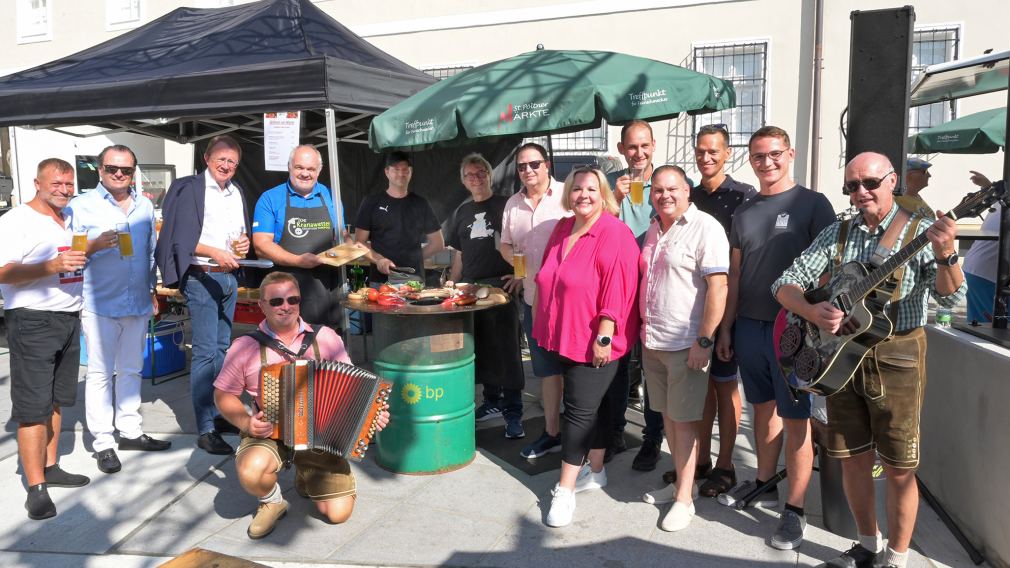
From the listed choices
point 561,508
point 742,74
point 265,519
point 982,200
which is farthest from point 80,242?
point 742,74

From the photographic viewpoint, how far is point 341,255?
4602mm

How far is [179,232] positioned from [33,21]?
1711cm

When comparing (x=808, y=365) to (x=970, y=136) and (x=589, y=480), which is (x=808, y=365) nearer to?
(x=589, y=480)

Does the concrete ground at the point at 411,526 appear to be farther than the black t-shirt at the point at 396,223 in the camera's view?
No

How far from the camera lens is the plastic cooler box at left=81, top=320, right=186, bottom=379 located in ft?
20.9

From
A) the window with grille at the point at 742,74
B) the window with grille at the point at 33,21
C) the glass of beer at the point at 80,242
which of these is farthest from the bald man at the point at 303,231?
the window with grille at the point at 33,21

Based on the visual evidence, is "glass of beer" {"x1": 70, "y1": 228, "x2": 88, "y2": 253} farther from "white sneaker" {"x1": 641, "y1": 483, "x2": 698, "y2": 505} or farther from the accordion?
"white sneaker" {"x1": 641, "y1": 483, "x2": 698, "y2": 505}

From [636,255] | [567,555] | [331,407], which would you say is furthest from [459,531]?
[636,255]

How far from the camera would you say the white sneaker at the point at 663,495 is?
3.72 metres

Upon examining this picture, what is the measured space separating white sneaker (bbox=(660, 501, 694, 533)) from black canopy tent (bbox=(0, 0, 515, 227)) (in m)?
3.20

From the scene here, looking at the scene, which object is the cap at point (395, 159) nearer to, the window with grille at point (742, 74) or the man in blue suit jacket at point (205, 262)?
the man in blue suit jacket at point (205, 262)

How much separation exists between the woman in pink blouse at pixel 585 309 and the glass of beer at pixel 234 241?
85.4 inches

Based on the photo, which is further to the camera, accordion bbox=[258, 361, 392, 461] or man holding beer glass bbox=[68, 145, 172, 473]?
man holding beer glass bbox=[68, 145, 172, 473]

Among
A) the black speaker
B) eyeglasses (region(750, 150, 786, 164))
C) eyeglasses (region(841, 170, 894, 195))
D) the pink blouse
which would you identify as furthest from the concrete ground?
the black speaker
